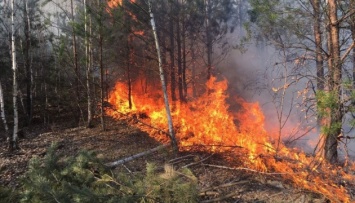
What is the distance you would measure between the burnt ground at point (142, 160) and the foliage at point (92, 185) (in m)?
0.63

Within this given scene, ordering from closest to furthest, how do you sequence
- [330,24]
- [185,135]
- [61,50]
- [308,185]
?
[308,185] < [330,24] < [185,135] < [61,50]

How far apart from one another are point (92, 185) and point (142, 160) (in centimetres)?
423

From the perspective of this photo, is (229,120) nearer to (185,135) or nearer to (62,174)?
(185,135)

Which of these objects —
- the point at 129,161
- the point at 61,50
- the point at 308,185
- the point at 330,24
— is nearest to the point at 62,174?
the point at 129,161

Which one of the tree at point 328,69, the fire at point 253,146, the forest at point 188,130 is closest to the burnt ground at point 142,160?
the forest at point 188,130

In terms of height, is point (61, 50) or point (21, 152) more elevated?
point (61, 50)

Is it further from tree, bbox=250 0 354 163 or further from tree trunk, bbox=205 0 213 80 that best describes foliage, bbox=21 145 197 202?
tree trunk, bbox=205 0 213 80

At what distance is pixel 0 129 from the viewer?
14.6 meters

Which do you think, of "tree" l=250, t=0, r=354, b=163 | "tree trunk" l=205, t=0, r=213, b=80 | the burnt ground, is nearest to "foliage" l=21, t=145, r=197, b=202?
the burnt ground

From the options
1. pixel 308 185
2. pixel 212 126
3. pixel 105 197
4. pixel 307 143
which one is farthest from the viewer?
pixel 307 143

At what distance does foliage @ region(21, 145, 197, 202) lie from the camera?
3.84 m

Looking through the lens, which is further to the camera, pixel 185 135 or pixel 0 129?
pixel 0 129

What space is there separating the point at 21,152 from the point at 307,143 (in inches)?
575

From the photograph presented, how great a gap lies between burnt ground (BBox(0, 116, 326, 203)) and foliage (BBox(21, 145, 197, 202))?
2.08ft
